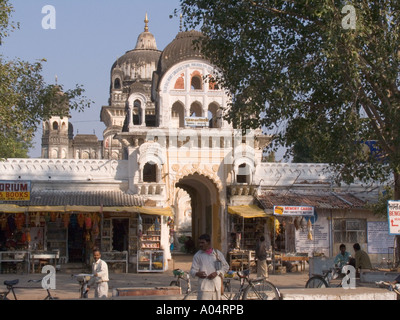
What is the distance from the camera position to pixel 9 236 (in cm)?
2239

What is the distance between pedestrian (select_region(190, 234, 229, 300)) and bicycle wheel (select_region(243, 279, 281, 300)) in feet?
4.14

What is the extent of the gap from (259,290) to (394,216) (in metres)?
3.53

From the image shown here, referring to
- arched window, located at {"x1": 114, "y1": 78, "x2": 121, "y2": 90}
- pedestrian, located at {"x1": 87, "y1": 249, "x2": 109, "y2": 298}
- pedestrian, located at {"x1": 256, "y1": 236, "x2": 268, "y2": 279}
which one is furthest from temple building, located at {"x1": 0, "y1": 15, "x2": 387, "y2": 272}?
arched window, located at {"x1": 114, "y1": 78, "x2": 121, "y2": 90}

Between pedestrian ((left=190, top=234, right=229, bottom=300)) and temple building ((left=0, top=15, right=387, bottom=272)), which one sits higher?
temple building ((left=0, top=15, right=387, bottom=272))

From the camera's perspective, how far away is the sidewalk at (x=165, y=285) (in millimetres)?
9414

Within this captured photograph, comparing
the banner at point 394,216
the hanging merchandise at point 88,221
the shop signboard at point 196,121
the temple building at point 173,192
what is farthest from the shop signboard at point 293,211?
the banner at point 394,216

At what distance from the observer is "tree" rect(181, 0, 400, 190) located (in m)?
12.7

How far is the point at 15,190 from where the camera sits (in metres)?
20.8

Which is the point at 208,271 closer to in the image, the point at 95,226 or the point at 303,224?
the point at 95,226

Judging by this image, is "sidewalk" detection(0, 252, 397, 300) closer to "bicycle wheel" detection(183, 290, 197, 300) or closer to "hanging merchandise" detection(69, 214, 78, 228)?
"bicycle wheel" detection(183, 290, 197, 300)

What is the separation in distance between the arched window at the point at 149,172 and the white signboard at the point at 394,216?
13.7 meters

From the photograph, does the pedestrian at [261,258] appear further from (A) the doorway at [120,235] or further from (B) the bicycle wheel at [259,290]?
(B) the bicycle wheel at [259,290]
